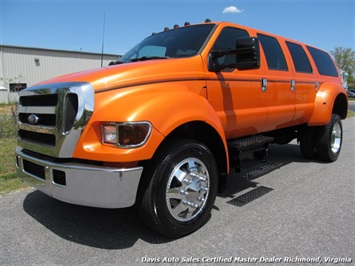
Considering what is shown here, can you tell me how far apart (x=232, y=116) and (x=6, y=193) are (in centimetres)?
314

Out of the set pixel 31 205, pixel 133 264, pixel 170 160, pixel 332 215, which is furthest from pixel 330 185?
pixel 31 205

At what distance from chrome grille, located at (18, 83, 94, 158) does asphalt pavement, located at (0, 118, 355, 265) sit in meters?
0.86

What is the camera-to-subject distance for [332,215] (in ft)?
12.0

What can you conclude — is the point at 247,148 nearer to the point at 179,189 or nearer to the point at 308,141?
the point at 179,189

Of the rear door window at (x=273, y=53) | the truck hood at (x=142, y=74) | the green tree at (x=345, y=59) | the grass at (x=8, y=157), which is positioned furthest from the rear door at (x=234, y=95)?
the green tree at (x=345, y=59)

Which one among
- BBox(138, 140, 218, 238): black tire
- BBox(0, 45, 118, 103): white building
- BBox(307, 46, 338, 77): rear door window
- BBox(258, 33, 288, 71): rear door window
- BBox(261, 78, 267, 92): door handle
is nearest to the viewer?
BBox(138, 140, 218, 238): black tire

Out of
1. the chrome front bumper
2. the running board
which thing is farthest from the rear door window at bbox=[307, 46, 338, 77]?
the chrome front bumper

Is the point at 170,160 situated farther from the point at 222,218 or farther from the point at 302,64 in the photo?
the point at 302,64

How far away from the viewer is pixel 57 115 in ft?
9.09

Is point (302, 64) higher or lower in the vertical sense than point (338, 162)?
higher

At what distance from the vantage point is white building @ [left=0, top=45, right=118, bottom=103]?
104 feet

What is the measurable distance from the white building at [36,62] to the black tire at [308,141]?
26829 millimetres

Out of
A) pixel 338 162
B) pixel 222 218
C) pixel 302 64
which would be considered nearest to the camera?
pixel 222 218

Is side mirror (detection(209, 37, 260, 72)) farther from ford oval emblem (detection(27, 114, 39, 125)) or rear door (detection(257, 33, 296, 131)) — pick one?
ford oval emblem (detection(27, 114, 39, 125))
